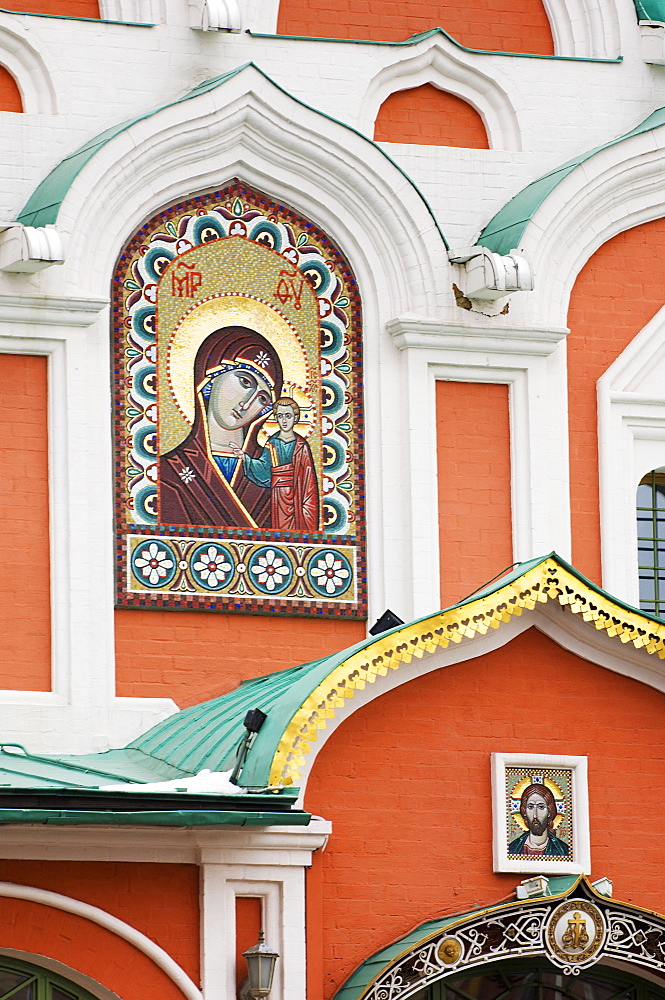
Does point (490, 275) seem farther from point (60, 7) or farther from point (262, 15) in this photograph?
point (60, 7)

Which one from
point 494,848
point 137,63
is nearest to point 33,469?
point 137,63

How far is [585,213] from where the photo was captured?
18.4m

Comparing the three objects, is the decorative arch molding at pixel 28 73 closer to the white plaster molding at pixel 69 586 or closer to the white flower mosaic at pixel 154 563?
the white plaster molding at pixel 69 586

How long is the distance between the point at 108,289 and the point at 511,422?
2738 mm

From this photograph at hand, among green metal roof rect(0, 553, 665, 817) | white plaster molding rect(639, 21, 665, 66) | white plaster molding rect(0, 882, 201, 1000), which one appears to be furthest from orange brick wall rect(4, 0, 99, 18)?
white plaster molding rect(0, 882, 201, 1000)

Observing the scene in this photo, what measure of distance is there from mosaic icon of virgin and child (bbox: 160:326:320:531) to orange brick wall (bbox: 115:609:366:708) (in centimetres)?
62

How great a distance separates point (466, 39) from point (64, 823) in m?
6.91

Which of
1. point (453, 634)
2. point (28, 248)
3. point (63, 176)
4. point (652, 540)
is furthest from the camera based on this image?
point (652, 540)

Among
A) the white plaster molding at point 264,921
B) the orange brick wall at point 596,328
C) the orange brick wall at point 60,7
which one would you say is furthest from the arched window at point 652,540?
the orange brick wall at point 60,7

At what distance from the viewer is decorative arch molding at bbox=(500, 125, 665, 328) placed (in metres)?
18.2

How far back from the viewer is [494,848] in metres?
15.2

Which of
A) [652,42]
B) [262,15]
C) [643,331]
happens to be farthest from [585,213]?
[262,15]

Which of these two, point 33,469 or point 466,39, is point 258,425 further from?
point 466,39

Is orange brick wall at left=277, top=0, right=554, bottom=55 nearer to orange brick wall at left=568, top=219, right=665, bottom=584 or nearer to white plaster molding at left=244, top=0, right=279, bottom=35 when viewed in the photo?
white plaster molding at left=244, top=0, right=279, bottom=35
